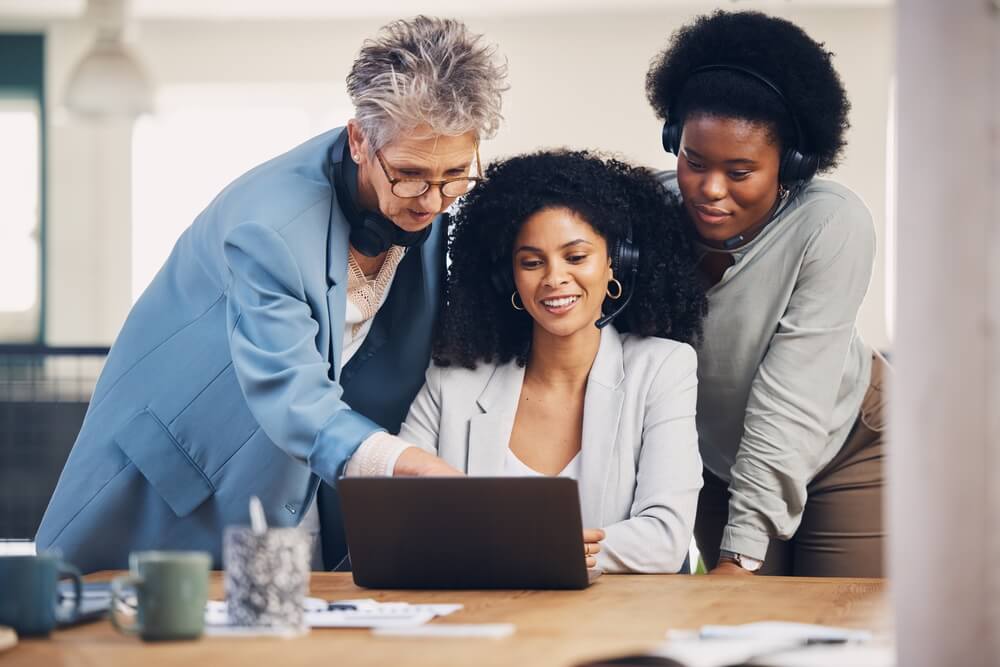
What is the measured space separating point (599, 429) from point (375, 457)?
1.81 ft

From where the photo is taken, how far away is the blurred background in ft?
24.5

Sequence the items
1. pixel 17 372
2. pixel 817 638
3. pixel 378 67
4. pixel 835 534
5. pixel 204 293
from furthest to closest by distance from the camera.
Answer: pixel 17 372
pixel 835 534
pixel 204 293
pixel 378 67
pixel 817 638

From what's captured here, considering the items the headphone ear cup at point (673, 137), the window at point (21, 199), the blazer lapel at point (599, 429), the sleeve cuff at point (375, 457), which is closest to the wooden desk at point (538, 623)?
the sleeve cuff at point (375, 457)

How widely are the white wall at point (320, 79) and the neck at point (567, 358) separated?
524 centimetres

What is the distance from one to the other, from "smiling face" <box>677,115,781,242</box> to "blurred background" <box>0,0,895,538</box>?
5164mm

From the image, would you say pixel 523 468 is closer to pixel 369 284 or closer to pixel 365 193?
pixel 369 284

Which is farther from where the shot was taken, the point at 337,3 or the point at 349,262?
the point at 337,3

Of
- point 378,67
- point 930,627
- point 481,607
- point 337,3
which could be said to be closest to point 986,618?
point 930,627

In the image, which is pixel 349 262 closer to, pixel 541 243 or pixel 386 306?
pixel 386 306

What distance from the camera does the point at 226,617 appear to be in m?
1.37

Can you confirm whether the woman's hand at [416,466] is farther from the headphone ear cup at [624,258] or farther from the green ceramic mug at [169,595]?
the headphone ear cup at [624,258]

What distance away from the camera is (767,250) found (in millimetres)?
2336

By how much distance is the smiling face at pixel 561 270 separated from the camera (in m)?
2.25

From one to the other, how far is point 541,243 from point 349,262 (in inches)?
14.0
